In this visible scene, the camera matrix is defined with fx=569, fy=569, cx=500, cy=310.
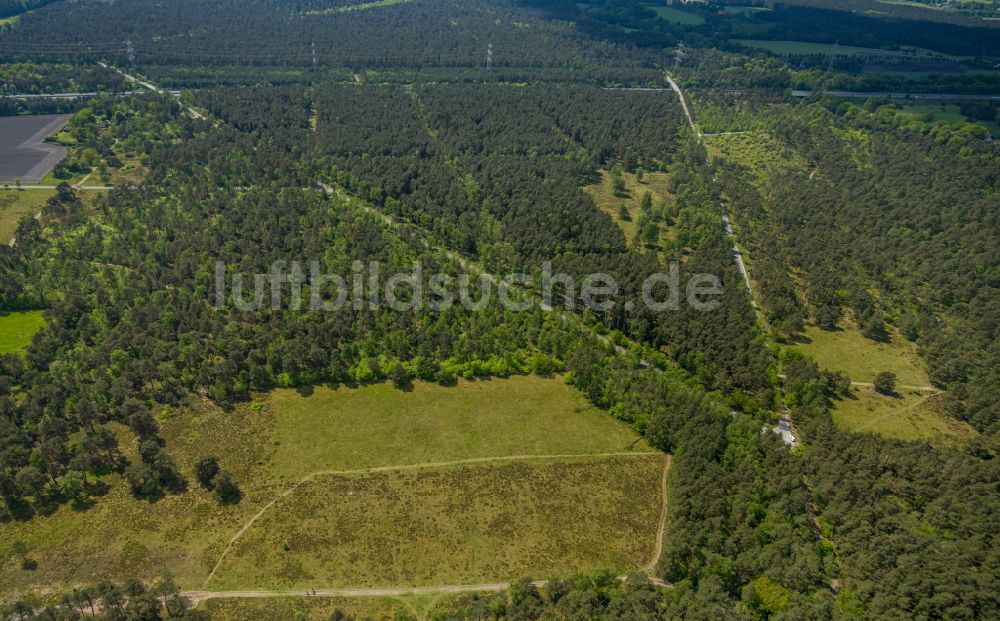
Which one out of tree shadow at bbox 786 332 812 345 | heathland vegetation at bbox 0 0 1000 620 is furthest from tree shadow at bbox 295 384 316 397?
tree shadow at bbox 786 332 812 345

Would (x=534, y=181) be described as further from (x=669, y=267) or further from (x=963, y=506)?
(x=963, y=506)

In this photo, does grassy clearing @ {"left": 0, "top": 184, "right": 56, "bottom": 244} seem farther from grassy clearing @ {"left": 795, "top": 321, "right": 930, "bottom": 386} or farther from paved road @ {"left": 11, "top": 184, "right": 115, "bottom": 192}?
grassy clearing @ {"left": 795, "top": 321, "right": 930, "bottom": 386}

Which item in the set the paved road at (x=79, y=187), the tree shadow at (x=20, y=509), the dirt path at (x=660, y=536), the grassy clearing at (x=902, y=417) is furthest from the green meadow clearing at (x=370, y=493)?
the paved road at (x=79, y=187)

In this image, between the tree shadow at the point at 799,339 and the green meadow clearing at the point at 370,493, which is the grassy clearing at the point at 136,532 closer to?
the green meadow clearing at the point at 370,493

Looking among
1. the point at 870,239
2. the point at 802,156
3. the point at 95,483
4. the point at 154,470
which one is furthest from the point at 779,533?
the point at 802,156

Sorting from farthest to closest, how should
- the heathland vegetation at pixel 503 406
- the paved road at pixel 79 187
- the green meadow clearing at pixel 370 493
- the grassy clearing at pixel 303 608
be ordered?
the paved road at pixel 79 187
the green meadow clearing at pixel 370 493
the heathland vegetation at pixel 503 406
the grassy clearing at pixel 303 608

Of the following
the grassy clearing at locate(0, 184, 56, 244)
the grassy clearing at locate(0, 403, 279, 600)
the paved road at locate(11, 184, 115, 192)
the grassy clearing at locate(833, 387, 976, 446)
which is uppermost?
the paved road at locate(11, 184, 115, 192)
